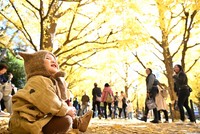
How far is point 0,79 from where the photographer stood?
8.31 m

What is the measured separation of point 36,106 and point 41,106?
79mm

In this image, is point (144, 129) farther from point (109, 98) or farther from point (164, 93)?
point (109, 98)

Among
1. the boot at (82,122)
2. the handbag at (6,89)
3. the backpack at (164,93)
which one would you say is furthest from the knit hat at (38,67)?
the backpack at (164,93)

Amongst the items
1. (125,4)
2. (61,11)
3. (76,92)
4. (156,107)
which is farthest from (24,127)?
(76,92)

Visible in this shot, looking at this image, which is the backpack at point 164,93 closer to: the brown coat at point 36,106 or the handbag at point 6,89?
the handbag at point 6,89

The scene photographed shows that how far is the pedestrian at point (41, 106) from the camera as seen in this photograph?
3066mm

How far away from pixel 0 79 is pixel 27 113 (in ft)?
18.3

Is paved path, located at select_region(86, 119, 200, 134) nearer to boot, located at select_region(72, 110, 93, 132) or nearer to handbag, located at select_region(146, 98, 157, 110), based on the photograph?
handbag, located at select_region(146, 98, 157, 110)

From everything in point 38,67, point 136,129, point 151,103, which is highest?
point 38,67

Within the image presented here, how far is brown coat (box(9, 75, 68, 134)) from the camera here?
10.0ft

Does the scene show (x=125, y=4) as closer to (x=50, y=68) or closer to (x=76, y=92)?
(x=50, y=68)

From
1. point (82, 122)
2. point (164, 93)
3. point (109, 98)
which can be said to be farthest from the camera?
point (109, 98)

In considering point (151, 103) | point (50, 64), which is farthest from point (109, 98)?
point (50, 64)

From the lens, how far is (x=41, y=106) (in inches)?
121
